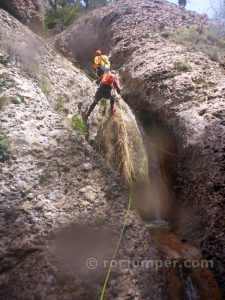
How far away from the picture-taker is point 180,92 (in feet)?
27.1

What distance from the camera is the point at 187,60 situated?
380 inches

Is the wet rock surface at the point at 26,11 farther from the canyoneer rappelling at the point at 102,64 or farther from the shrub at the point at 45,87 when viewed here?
the shrub at the point at 45,87

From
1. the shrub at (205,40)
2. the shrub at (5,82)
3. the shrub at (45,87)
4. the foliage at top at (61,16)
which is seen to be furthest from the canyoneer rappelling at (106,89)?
the foliage at top at (61,16)

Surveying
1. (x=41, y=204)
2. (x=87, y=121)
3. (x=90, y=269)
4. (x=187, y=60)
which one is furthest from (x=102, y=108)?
(x=90, y=269)

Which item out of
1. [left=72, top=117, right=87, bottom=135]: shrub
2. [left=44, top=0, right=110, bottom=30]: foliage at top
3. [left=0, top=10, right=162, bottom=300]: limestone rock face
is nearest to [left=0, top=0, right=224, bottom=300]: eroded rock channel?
[left=0, top=10, right=162, bottom=300]: limestone rock face

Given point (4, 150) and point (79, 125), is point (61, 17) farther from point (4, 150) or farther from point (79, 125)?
point (4, 150)

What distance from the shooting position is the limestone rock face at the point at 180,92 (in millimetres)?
6039

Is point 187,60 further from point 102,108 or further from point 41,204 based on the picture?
point 41,204

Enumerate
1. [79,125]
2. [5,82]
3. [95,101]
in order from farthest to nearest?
1. [95,101]
2. [79,125]
3. [5,82]

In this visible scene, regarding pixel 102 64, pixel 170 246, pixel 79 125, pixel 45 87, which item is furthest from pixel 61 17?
pixel 170 246

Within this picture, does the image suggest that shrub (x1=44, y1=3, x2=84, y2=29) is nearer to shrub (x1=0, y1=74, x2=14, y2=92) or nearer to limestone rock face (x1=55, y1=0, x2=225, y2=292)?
limestone rock face (x1=55, y1=0, x2=225, y2=292)

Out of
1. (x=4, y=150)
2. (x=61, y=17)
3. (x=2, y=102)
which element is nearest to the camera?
(x=4, y=150)

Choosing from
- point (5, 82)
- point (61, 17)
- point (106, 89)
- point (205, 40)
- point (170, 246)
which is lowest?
point (170, 246)

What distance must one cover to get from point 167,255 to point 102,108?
14.2ft
